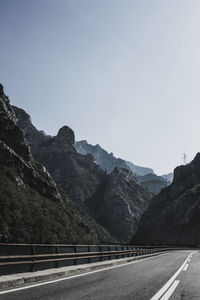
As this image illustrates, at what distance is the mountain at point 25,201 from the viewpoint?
101000mm

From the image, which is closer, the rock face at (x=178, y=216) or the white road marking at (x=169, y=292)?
the white road marking at (x=169, y=292)

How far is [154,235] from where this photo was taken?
6437 inches

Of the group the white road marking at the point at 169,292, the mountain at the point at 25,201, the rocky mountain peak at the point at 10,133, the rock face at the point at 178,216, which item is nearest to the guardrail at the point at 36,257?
the white road marking at the point at 169,292

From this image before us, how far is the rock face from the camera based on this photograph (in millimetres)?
141750

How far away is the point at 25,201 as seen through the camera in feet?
376

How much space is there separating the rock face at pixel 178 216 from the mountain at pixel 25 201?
3283cm

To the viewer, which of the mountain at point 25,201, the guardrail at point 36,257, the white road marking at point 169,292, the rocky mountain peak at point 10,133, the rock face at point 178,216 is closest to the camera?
the white road marking at point 169,292

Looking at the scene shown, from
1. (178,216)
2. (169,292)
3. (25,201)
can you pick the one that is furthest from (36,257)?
(178,216)

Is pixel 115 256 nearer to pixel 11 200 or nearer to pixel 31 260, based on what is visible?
pixel 31 260

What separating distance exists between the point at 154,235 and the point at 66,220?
4962cm

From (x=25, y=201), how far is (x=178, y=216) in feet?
253

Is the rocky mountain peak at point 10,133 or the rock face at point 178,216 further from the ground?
the rocky mountain peak at point 10,133

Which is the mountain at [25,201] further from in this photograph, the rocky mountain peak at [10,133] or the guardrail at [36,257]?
the guardrail at [36,257]

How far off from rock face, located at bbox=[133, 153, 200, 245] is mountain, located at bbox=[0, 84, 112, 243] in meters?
32.8
